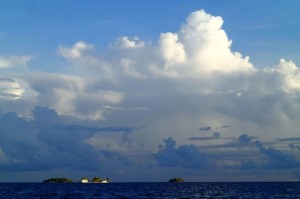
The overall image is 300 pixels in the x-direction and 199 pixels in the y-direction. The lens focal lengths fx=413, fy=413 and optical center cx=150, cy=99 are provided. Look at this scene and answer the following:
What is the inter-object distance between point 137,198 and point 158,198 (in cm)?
638

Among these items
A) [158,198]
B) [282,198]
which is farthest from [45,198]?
[282,198]

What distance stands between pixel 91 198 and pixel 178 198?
91.2ft

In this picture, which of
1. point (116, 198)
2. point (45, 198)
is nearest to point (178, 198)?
point (116, 198)

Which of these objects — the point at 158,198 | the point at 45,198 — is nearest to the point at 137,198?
the point at 158,198

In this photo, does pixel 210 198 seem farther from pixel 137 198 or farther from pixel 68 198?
pixel 68 198

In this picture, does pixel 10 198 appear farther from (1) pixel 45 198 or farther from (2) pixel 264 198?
(2) pixel 264 198

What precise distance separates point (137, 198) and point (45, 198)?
28.9 meters

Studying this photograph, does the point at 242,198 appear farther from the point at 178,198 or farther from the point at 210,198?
the point at 178,198

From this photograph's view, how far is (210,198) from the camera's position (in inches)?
4936

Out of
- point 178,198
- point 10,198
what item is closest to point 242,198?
point 178,198

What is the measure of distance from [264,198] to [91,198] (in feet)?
180

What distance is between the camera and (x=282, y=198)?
422 feet

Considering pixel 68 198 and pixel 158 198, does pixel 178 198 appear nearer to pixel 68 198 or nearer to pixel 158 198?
pixel 158 198

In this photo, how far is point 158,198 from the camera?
125 meters
